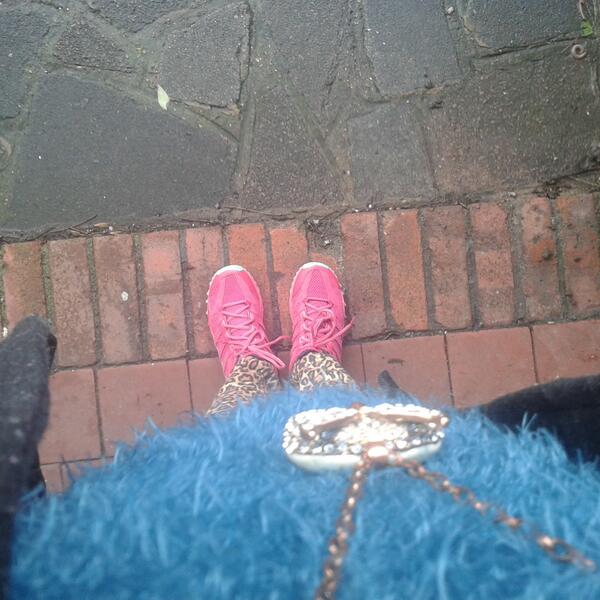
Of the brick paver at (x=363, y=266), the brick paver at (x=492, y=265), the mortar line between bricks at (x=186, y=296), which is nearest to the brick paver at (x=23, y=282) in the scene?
the mortar line between bricks at (x=186, y=296)

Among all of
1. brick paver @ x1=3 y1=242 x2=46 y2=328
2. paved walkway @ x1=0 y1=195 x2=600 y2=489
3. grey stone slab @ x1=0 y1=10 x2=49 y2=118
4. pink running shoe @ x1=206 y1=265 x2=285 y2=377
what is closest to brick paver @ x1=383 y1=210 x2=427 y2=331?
paved walkway @ x1=0 y1=195 x2=600 y2=489

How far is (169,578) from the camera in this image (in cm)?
59

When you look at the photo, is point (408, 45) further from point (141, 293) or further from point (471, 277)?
point (141, 293)

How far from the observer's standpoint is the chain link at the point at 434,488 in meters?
0.58

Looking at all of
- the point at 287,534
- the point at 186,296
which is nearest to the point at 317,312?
the point at 186,296

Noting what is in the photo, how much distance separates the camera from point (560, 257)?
5.19 ft

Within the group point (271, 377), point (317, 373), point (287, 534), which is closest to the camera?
point (287, 534)

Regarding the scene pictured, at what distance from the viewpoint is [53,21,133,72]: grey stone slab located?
161cm

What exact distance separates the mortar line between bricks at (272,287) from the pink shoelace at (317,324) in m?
0.09

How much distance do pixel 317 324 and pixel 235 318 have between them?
0.21 m

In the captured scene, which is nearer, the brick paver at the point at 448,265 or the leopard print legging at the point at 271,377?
the leopard print legging at the point at 271,377

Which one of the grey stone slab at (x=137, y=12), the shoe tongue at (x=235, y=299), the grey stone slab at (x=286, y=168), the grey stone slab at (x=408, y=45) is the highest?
the grey stone slab at (x=137, y=12)

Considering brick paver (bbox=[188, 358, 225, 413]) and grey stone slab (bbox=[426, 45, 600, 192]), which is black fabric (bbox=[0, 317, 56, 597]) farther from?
grey stone slab (bbox=[426, 45, 600, 192])

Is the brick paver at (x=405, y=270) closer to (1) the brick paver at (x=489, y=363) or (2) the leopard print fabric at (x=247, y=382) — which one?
(1) the brick paver at (x=489, y=363)
